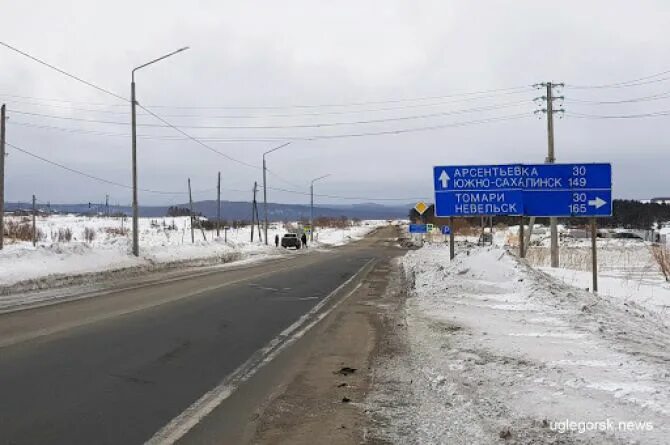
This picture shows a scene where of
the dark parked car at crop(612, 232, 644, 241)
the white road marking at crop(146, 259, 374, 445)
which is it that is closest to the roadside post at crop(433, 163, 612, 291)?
the white road marking at crop(146, 259, 374, 445)

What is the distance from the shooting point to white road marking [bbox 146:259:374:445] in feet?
17.3

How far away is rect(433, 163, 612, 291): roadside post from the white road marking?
893 centimetres

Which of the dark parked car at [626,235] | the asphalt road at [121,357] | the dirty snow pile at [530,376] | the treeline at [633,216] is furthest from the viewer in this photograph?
the treeline at [633,216]

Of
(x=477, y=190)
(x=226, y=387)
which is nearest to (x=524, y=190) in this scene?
(x=477, y=190)

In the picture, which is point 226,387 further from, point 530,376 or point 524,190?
point 524,190

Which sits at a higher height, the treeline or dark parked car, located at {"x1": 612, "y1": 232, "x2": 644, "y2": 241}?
the treeline

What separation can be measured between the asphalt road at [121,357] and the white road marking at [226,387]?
103mm

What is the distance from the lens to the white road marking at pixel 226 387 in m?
5.28

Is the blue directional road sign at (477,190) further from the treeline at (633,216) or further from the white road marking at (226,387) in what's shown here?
the treeline at (633,216)

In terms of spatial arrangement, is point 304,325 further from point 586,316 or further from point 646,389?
point 646,389

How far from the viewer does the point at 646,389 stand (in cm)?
580

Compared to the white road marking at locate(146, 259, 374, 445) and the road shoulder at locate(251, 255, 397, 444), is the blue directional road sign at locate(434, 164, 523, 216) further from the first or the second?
the white road marking at locate(146, 259, 374, 445)

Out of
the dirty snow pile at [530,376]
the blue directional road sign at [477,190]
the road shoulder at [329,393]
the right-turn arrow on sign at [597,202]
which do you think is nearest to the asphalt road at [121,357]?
the road shoulder at [329,393]

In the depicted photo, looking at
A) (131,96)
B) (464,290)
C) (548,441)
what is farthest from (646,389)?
(131,96)
